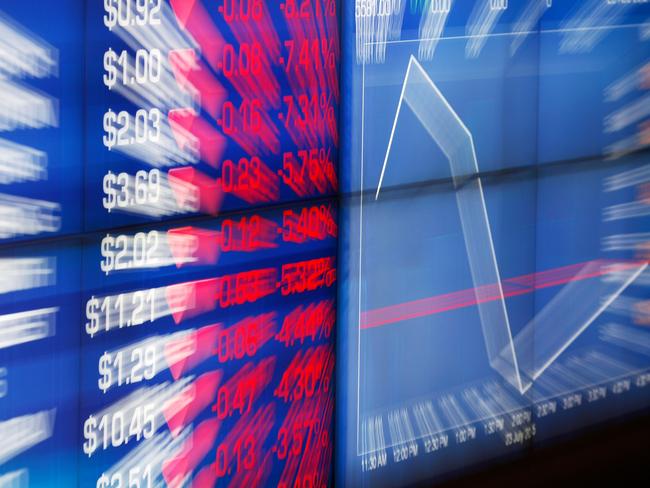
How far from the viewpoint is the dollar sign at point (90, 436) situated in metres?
1.67

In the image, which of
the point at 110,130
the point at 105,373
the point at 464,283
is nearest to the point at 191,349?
the point at 105,373

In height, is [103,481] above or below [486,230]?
below

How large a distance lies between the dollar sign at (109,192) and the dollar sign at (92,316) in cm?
16

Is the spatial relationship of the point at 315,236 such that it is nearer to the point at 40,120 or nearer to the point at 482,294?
the point at 482,294

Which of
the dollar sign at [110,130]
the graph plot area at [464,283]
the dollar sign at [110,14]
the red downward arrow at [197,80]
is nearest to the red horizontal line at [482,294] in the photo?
the graph plot area at [464,283]

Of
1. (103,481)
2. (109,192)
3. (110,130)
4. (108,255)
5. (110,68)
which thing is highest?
(110,68)

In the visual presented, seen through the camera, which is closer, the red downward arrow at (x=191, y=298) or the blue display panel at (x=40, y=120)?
the blue display panel at (x=40, y=120)

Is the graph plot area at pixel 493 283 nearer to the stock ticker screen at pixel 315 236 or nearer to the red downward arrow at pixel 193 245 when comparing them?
the stock ticker screen at pixel 315 236

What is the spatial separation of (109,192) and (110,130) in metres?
0.10

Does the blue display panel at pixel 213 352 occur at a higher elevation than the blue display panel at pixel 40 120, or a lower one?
lower

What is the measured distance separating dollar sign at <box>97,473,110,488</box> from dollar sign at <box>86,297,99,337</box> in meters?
0.25

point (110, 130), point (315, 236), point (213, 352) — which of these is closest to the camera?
point (110, 130)

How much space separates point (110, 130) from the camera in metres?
1.65

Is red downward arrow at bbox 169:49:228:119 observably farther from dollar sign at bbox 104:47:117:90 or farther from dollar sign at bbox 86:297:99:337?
dollar sign at bbox 86:297:99:337
